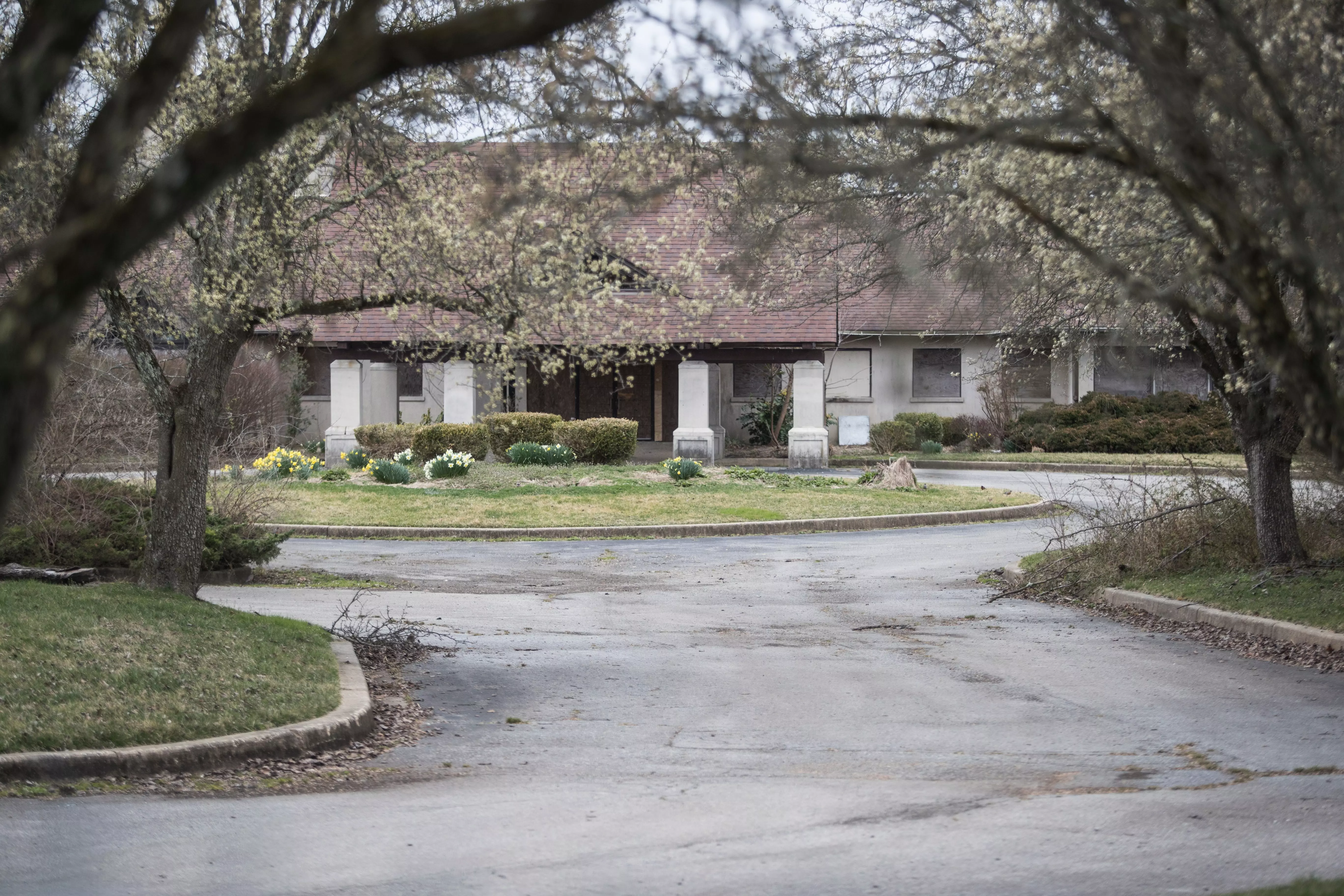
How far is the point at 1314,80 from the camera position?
6.47 metres

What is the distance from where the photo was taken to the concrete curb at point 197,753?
22.0 feet

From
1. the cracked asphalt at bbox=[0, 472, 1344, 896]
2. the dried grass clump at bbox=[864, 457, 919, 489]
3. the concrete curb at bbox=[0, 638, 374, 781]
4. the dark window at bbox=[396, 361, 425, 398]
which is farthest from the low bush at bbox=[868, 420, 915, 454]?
the concrete curb at bbox=[0, 638, 374, 781]

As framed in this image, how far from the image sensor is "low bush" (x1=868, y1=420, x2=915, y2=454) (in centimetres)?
3728

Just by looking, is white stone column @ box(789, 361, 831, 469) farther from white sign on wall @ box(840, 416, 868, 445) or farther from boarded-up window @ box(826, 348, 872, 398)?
boarded-up window @ box(826, 348, 872, 398)

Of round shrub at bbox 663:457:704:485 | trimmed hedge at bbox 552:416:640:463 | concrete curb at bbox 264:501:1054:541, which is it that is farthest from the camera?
trimmed hedge at bbox 552:416:640:463

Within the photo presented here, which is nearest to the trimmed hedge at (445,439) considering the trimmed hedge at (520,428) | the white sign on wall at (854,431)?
the trimmed hedge at (520,428)

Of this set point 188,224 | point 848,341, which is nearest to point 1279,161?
point 188,224

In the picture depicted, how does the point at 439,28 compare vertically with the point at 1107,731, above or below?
above

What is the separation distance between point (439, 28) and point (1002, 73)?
6.83 m

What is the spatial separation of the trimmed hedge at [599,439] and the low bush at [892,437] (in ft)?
31.9

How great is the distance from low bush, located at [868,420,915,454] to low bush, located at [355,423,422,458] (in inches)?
534

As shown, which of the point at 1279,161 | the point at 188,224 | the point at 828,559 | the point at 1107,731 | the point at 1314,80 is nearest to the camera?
the point at 1279,161

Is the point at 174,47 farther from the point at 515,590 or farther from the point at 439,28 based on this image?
the point at 515,590

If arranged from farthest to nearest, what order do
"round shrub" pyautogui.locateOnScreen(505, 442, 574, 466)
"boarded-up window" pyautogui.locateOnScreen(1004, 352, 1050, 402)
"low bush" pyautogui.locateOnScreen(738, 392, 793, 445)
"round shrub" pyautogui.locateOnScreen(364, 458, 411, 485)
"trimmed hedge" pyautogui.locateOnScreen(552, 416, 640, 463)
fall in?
1. "boarded-up window" pyautogui.locateOnScreen(1004, 352, 1050, 402)
2. "low bush" pyautogui.locateOnScreen(738, 392, 793, 445)
3. "trimmed hedge" pyautogui.locateOnScreen(552, 416, 640, 463)
4. "round shrub" pyautogui.locateOnScreen(505, 442, 574, 466)
5. "round shrub" pyautogui.locateOnScreen(364, 458, 411, 485)
